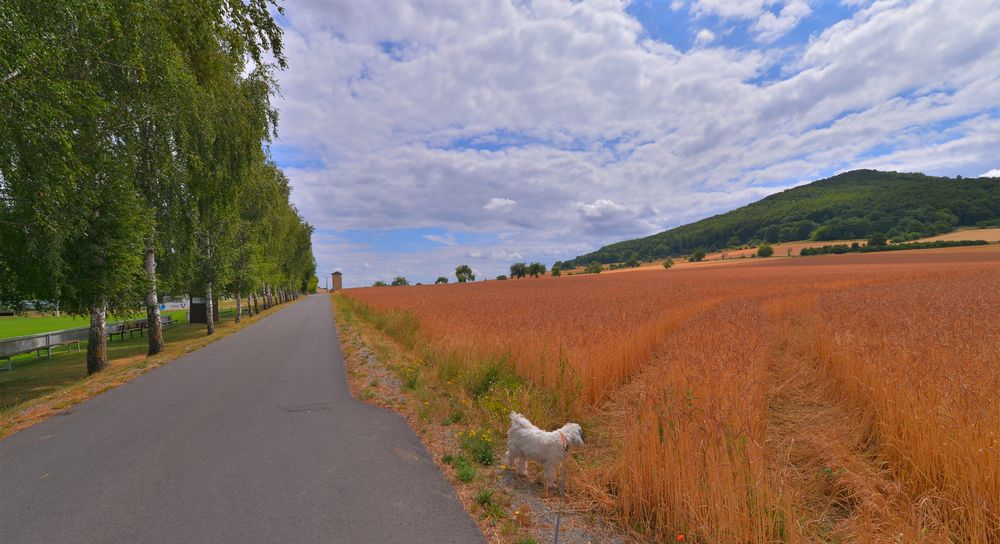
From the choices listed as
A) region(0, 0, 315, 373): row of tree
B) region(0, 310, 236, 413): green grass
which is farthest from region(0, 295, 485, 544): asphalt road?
region(0, 0, 315, 373): row of tree

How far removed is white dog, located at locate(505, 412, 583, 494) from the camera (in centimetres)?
383

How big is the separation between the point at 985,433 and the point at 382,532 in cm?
490

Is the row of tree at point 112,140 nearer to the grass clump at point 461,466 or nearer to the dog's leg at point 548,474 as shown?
the grass clump at point 461,466

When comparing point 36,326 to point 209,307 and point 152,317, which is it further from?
point 152,317

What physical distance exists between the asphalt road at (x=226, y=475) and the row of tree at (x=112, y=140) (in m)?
4.02

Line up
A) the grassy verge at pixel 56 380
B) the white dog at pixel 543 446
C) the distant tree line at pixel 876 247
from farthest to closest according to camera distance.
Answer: the distant tree line at pixel 876 247 → the grassy verge at pixel 56 380 → the white dog at pixel 543 446

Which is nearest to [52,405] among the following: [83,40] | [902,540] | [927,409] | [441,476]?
[83,40]

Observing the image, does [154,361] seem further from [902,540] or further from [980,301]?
[980,301]

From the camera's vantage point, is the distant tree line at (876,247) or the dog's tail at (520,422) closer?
the dog's tail at (520,422)

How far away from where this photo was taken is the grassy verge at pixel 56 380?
Answer: 6.94m

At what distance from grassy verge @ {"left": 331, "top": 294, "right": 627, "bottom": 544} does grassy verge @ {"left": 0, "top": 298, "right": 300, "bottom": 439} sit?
5115 mm

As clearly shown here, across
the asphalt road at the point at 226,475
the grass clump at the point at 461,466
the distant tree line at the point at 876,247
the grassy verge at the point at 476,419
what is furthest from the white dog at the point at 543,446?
the distant tree line at the point at 876,247

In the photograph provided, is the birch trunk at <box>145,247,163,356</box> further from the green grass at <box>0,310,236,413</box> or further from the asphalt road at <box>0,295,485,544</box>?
the asphalt road at <box>0,295,485,544</box>

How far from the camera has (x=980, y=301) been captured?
10.6m
